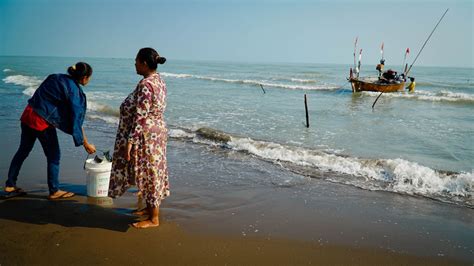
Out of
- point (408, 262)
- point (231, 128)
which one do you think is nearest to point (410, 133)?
point (231, 128)

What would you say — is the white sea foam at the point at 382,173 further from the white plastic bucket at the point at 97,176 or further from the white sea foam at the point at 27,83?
the white sea foam at the point at 27,83

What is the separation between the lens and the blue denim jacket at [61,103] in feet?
12.2

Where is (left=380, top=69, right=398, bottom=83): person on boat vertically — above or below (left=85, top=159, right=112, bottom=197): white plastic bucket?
above

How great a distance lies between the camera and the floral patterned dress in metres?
3.23

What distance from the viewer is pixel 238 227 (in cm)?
376

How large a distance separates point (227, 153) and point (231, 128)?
333 cm

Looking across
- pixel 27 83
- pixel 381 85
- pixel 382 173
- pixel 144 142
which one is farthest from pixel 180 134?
pixel 27 83

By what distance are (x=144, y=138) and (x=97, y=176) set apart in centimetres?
135

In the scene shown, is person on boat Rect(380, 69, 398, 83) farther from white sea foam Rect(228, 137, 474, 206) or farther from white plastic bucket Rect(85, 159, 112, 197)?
white plastic bucket Rect(85, 159, 112, 197)

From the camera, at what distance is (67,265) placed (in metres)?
2.83

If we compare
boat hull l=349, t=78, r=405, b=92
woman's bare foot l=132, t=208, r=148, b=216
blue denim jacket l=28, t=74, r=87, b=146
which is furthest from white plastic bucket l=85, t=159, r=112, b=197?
boat hull l=349, t=78, r=405, b=92

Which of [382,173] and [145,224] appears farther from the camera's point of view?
[382,173]

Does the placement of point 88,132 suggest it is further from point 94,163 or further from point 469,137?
point 469,137

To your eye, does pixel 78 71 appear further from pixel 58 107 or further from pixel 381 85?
pixel 381 85
